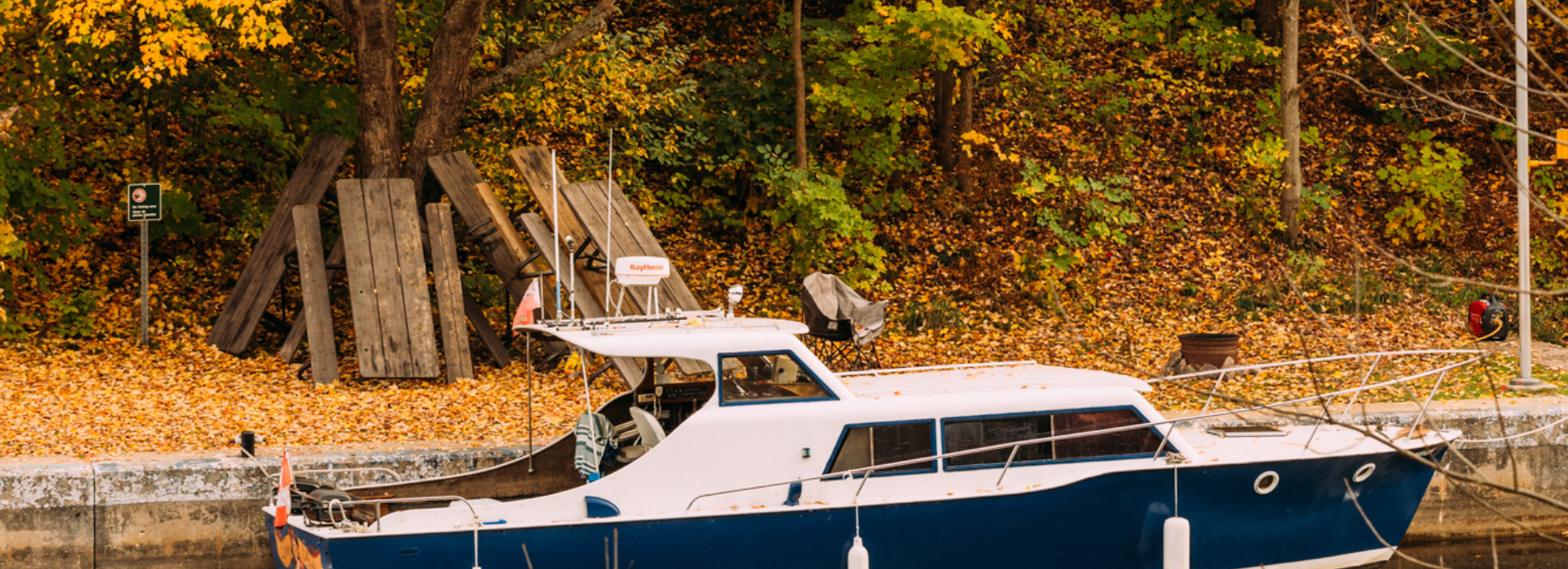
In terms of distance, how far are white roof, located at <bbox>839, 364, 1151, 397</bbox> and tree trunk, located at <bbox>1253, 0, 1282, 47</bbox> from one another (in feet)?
43.9

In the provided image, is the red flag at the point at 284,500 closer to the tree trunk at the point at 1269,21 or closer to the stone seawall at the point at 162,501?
the stone seawall at the point at 162,501

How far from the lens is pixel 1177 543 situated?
727 cm

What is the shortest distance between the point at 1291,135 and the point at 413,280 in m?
11.6

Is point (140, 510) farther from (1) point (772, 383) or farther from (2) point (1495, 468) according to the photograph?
(2) point (1495, 468)

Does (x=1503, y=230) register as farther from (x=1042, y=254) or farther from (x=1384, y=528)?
(x=1384, y=528)

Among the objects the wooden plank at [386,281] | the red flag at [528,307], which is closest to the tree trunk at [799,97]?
the wooden plank at [386,281]

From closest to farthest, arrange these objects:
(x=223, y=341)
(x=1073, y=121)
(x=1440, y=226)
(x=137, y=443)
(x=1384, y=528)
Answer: (x=1384, y=528) → (x=137, y=443) → (x=223, y=341) → (x=1440, y=226) → (x=1073, y=121)

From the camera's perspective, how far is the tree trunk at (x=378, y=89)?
43.1 feet

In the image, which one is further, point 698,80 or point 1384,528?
point 698,80

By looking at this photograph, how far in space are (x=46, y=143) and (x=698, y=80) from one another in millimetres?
8160

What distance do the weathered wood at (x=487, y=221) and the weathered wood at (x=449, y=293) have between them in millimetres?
242

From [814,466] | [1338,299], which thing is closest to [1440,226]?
[1338,299]

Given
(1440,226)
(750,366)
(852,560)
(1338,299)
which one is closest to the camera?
(852,560)

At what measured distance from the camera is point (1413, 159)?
1778 cm
